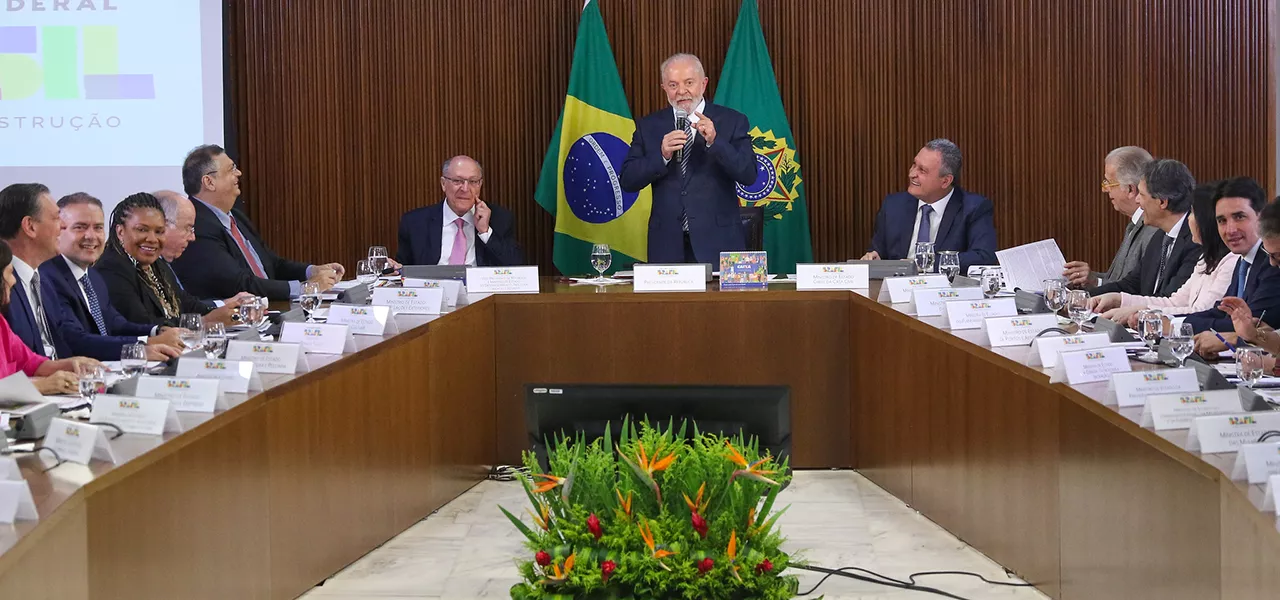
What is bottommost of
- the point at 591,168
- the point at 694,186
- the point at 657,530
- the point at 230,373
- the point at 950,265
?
the point at 657,530

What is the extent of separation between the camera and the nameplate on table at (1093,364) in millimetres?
2984

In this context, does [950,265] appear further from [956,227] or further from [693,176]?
[693,176]

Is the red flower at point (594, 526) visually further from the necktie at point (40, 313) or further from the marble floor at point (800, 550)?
the necktie at point (40, 313)

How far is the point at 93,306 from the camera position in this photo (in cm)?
424

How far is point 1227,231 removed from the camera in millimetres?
4199

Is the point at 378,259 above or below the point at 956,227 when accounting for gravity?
below

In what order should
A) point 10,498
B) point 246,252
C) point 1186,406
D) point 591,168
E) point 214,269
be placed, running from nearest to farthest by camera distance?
1. point 10,498
2. point 1186,406
3. point 214,269
4. point 246,252
5. point 591,168

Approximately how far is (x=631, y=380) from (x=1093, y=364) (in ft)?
7.42

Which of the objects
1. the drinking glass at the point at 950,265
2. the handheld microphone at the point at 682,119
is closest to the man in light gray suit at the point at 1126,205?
the drinking glass at the point at 950,265

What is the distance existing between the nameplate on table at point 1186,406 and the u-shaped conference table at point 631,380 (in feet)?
0.12

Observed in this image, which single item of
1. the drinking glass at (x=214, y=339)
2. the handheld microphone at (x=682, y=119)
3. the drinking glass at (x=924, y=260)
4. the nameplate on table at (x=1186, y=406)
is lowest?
the nameplate on table at (x=1186, y=406)

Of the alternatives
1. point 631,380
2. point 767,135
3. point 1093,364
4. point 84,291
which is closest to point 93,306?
point 84,291

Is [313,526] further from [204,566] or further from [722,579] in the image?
[722,579]

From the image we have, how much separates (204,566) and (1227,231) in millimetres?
3135
